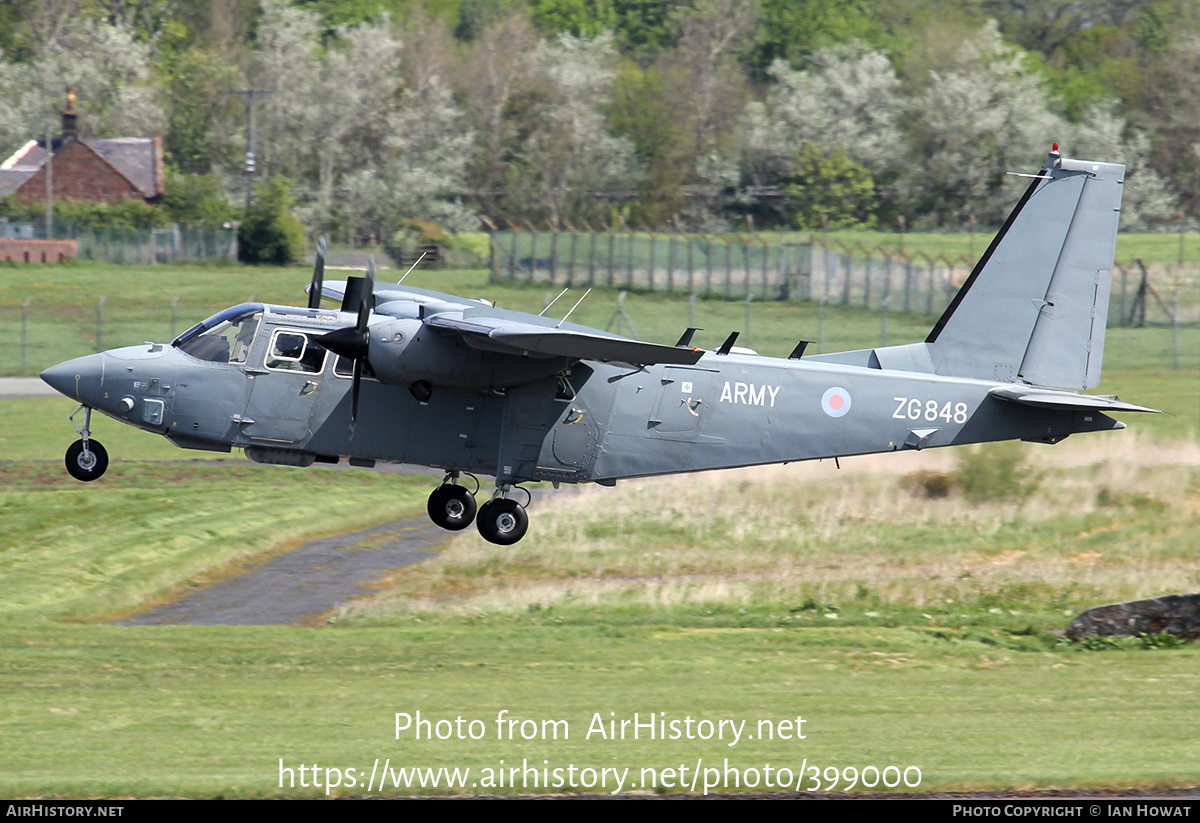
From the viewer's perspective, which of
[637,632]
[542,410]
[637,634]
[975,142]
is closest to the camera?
[542,410]

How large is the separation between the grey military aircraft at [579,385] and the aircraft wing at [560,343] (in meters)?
0.04

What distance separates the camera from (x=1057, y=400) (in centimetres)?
2475

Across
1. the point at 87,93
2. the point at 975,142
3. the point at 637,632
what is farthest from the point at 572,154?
the point at 637,632

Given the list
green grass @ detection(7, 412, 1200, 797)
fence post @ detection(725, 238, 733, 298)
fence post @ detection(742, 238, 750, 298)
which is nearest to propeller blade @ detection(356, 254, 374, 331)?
green grass @ detection(7, 412, 1200, 797)

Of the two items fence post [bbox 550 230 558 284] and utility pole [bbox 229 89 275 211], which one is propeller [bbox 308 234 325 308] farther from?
utility pole [bbox 229 89 275 211]

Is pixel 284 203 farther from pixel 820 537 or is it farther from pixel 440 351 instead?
pixel 440 351

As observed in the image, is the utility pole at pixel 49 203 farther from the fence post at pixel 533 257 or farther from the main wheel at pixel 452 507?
the main wheel at pixel 452 507

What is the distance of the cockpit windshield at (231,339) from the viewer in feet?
77.9

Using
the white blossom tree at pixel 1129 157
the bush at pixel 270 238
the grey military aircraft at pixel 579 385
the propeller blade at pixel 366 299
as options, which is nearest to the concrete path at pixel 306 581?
the grey military aircraft at pixel 579 385

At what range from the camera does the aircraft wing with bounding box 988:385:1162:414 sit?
24328 millimetres

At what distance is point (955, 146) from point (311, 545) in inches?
3210

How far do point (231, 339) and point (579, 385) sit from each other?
6123 millimetres

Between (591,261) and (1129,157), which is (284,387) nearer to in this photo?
(591,261)

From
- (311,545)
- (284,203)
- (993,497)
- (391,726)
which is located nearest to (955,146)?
(284,203)
